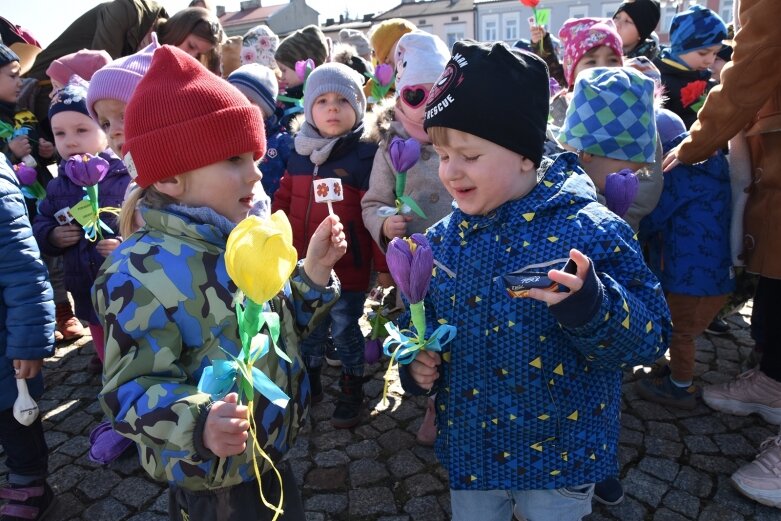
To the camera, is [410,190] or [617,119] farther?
[410,190]

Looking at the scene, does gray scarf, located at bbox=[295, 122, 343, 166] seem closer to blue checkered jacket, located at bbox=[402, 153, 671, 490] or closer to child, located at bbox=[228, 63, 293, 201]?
child, located at bbox=[228, 63, 293, 201]

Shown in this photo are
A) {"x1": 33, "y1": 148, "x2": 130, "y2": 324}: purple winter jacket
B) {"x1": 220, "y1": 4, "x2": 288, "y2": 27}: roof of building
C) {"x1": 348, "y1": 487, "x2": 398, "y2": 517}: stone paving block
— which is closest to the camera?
{"x1": 348, "y1": 487, "x2": 398, "y2": 517}: stone paving block

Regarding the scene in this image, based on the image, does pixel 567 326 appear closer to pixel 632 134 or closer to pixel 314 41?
pixel 632 134

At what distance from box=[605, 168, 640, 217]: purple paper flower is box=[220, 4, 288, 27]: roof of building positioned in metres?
52.1

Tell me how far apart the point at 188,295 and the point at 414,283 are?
0.68m

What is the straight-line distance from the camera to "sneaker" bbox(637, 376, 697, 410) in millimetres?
3414

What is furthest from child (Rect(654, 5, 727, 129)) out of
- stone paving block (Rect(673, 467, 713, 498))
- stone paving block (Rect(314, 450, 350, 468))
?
stone paving block (Rect(314, 450, 350, 468))

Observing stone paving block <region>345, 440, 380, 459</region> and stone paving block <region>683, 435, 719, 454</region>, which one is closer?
stone paving block <region>683, 435, 719, 454</region>

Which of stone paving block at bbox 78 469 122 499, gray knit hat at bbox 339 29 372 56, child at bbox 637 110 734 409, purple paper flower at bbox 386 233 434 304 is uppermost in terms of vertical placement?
purple paper flower at bbox 386 233 434 304

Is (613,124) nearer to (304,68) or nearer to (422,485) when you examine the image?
(422,485)

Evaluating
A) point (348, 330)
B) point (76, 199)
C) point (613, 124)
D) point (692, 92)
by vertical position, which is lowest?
point (348, 330)

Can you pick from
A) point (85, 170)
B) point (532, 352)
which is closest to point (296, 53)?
point (85, 170)

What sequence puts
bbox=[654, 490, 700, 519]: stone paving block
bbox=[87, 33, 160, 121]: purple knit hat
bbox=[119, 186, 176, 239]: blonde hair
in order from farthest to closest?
bbox=[654, 490, 700, 519]: stone paving block < bbox=[87, 33, 160, 121]: purple knit hat < bbox=[119, 186, 176, 239]: blonde hair

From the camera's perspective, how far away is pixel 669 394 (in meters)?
3.45
